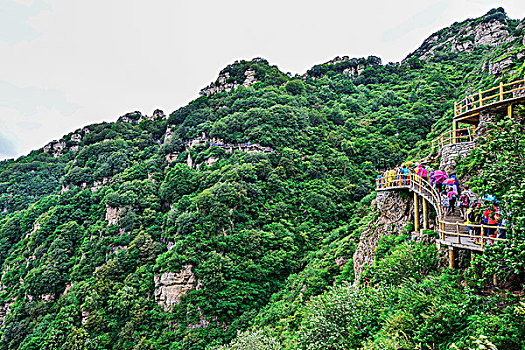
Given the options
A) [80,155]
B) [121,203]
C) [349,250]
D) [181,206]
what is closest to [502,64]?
[349,250]

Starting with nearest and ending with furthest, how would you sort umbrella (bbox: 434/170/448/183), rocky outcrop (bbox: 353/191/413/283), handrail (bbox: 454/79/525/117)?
handrail (bbox: 454/79/525/117), umbrella (bbox: 434/170/448/183), rocky outcrop (bbox: 353/191/413/283)

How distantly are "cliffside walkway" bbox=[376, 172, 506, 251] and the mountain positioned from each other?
4.74ft

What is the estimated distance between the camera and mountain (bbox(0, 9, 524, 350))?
27.3 metres

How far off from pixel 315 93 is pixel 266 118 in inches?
1263

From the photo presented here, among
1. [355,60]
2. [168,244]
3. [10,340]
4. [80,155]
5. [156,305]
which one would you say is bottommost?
[10,340]

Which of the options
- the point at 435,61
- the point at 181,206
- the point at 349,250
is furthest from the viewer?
the point at 435,61

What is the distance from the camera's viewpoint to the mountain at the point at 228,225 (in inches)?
1077

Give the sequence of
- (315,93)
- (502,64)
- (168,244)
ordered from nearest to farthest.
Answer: (502,64) → (168,244) → (315,93)

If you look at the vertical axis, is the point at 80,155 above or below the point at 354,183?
above

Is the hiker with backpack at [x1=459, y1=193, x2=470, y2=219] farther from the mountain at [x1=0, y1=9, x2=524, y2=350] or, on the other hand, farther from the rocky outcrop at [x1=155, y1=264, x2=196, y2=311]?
the rocky outcrop at [x1=155, y1=264, x2=196, y2=311]

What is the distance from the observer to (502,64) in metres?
35.8

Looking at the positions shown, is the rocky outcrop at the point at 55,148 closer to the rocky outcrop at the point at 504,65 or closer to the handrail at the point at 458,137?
the handrail at the point at 458,137

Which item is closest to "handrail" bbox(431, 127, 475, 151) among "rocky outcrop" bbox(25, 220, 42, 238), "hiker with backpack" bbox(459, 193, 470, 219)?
"hiker with backpack" bbox(459, 193, 470, 219)

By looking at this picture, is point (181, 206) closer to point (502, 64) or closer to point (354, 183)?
point (354, 183)
